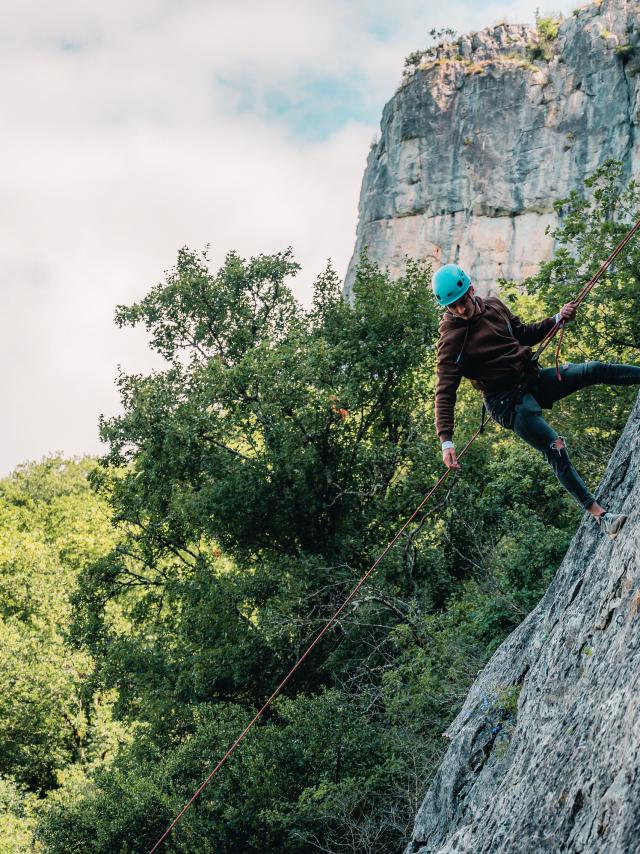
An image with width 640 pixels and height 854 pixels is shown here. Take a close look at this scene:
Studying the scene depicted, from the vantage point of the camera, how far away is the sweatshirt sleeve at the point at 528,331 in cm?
666

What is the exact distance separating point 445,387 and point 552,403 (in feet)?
2.51

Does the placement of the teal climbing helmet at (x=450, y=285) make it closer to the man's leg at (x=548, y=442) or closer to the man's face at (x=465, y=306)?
the man's face at (x=465, y=306)

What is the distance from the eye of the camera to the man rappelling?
6320mm

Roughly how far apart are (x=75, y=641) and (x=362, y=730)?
8531mm

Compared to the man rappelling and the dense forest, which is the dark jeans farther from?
the dense forest

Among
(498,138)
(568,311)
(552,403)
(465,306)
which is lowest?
(552,403)

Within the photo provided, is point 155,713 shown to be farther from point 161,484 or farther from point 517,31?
point 517,31

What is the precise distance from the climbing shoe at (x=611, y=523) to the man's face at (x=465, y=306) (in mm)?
1684

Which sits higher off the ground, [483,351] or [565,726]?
[483,351]

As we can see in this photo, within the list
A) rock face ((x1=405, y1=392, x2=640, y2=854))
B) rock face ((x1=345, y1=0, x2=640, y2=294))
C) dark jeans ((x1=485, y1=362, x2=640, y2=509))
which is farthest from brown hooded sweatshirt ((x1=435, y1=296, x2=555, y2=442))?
rock face ((x1=345, y1=0, x2=640, y2=294))

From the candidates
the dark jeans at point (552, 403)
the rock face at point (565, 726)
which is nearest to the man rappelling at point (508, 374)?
the dark jeans at point (552, 403)

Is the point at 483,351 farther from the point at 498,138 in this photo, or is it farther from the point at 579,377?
the point at 498,138

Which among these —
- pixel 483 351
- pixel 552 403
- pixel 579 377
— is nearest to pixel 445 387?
pixel 483 351

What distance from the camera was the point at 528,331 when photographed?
673cm
